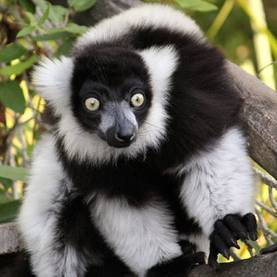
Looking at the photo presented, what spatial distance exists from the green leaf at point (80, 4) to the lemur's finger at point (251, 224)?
133 cm

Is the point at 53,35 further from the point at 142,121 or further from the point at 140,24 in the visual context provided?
the point at 142,121

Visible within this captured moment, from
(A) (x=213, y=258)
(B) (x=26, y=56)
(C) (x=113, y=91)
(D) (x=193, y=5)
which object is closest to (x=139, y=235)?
(A) (x=213, y=258)

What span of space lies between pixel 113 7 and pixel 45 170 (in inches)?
40.2

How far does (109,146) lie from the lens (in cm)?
336

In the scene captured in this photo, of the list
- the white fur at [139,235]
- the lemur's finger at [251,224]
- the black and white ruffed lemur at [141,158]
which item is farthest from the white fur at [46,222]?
the lemur's finger at [251,224]

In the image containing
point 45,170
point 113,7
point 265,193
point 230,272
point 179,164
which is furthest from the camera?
point 265,193

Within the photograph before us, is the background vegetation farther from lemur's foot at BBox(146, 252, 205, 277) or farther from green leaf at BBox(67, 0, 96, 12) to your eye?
lemur's foot at BBox(146, 252, 205, 277)

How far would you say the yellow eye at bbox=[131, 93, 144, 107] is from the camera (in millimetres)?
3309

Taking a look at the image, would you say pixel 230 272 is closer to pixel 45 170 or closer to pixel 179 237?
pixel 179 237

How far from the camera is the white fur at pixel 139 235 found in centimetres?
330

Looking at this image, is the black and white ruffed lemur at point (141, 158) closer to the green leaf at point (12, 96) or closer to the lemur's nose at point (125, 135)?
the lemur's nose at point (125, 135)

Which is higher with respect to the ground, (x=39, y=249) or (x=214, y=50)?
(x=214, y=50)

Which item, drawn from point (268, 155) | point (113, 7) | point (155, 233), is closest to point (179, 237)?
point (155, 233)

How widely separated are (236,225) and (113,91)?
664 mm
